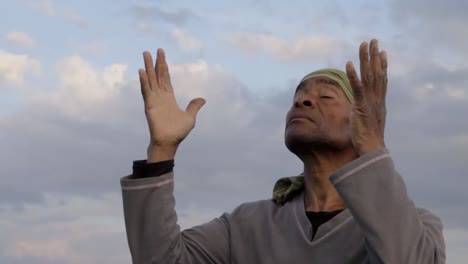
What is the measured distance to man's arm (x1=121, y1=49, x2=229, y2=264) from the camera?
5594 mm

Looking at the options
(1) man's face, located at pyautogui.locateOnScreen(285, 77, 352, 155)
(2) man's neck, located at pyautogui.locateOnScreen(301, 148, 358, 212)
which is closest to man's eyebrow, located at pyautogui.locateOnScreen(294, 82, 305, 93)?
(1) man's face, located at pyautogui.locateOnScreen(285, 77, 352, 155)

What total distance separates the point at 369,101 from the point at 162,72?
4.72ft

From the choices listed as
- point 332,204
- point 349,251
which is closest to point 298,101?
point 332,204

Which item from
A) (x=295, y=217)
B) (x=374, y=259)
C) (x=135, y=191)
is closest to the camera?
(x=374, y=259)

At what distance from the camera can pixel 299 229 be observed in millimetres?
5879

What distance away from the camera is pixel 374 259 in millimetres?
5137

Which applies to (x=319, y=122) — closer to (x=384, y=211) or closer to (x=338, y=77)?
(x=338, y=77)

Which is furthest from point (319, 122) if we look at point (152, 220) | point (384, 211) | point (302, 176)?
point (152, 220)

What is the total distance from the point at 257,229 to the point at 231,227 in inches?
8.7

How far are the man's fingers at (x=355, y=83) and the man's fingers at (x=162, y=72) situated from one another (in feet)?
4.23

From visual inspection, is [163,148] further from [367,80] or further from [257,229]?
[367,80]

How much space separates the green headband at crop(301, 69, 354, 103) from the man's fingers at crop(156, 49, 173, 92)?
1.12 meters

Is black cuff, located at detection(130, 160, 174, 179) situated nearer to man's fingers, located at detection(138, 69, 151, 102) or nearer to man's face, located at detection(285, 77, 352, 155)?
man's fingers, located at detection(138, 69, 151, 102)

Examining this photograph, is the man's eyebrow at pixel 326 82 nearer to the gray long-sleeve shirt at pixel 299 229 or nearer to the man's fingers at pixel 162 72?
the gray long-sleeve shirt at pixel 299 229
